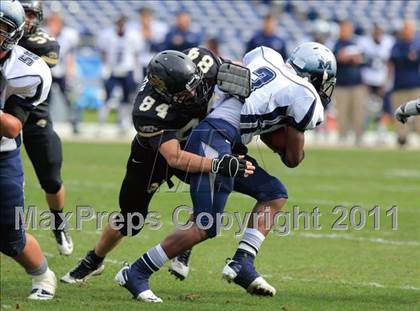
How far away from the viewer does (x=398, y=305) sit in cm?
505

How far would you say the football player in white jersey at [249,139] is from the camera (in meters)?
5.03

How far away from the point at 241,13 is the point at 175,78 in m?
19.3

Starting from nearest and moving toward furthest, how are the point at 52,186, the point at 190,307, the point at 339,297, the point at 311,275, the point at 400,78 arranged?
the point at 190,307 < the point at 339,297 < the point at 311,275 < the point at 52,186 < the point at 400,78

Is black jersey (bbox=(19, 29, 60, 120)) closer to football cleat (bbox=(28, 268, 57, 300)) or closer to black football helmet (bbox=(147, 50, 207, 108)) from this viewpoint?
black football helmet (bbox=(147, 50, 207, 108))

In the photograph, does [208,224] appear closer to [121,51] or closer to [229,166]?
[229,166]

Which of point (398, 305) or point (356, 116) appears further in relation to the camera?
point (356, 116)

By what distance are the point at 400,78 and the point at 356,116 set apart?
82cm

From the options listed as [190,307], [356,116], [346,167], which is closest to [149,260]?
[190,307]

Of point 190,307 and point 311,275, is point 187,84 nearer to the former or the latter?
point 190,307

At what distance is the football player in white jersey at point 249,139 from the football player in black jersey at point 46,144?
1429 millimetres

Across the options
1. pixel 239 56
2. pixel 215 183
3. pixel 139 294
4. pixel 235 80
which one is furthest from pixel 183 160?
pixel 239 56

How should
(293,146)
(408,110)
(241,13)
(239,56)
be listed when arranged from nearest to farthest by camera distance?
(293,146)
(408,110)
(239,56)
(241,13)

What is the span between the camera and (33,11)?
6207 mm

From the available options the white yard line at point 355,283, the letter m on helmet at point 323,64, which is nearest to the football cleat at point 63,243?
the white yard line at point 355,283
